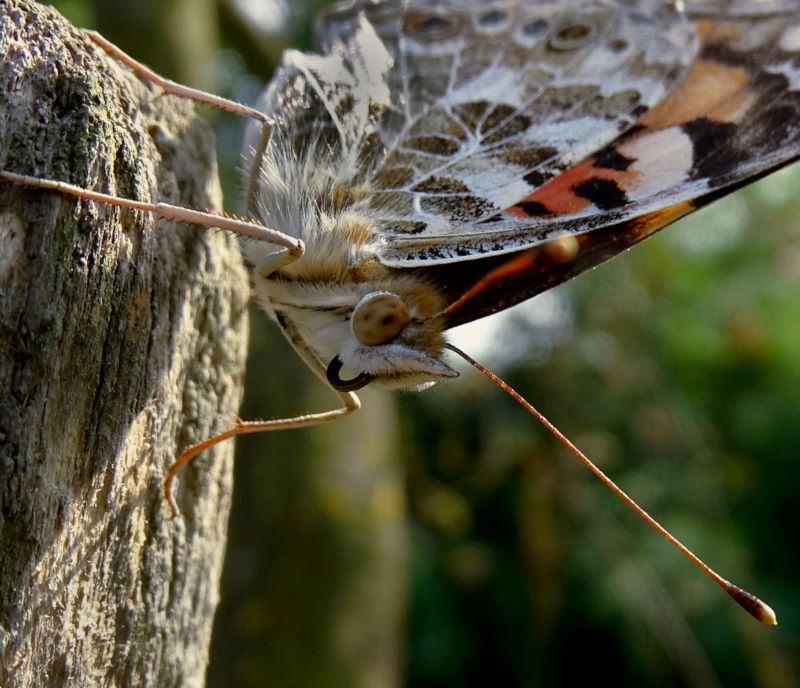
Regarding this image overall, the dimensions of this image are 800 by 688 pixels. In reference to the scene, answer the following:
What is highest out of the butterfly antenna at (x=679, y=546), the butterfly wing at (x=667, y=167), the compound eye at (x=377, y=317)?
the butterfly wing at (x=667, y=167)

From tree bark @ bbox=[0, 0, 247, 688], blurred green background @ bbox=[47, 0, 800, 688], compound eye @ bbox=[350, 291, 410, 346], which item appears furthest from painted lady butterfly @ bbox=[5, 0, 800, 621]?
blurred green background @ bbox=[47, 0, 800, 688]

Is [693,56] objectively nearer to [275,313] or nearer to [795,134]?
[795,134]

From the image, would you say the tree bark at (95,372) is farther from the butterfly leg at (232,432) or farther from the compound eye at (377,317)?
the compound eye at (377,317)

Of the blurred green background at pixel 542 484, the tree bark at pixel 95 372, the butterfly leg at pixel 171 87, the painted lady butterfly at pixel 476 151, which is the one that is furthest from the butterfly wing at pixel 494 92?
the blurred green background at pixel 542 484

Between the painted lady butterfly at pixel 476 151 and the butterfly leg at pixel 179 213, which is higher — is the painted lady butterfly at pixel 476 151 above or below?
above

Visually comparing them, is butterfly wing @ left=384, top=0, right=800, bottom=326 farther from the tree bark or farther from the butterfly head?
the tree bark

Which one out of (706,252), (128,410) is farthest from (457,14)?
(706,252)
